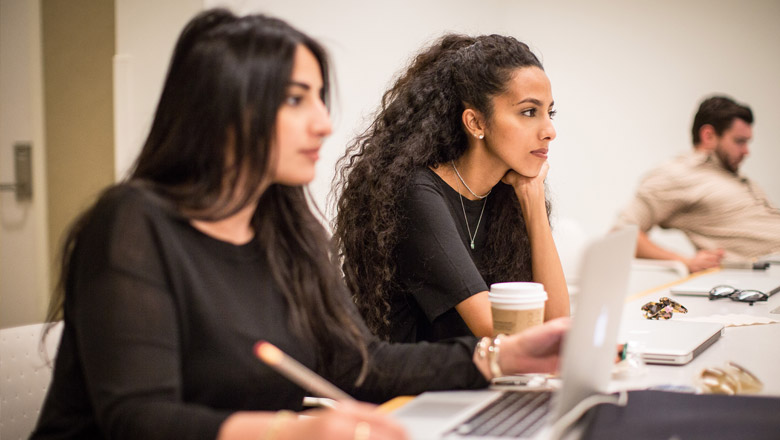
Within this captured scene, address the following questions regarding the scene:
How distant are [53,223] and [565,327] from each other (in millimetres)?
2962

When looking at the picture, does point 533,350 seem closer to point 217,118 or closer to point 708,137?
point 217,118

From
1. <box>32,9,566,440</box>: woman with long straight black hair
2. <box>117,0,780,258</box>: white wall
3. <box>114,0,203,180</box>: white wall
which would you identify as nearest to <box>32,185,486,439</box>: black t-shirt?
<box>32,9,566,440</box>: woman with long straight black hair

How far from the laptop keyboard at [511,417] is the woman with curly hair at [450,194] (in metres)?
0.51

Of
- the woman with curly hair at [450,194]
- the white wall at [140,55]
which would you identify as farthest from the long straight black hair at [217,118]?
the white wall at [140,55]

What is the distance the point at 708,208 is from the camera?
397 centimetres

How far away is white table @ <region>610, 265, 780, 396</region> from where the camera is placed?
4.08 feet

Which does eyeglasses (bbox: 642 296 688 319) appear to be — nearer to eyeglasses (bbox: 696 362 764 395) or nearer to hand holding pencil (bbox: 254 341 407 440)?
eyeglasses (bbox: 696 362 764 395)

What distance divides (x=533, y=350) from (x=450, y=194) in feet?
2.34

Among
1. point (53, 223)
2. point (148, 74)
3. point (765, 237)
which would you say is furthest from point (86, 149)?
point (765, 237)

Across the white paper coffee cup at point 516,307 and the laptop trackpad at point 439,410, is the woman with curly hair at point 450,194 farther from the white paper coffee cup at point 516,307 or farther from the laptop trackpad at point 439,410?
the laptop trackpad at point 439,410

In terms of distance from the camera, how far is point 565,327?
46.7 inches

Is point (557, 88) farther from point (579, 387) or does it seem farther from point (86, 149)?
point (579, 387)

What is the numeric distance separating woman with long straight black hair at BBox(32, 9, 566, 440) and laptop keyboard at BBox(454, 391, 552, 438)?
10cm

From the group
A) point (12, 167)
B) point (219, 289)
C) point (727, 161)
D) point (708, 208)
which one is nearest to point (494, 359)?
point (219, 289)
